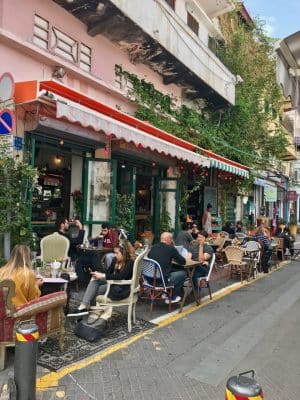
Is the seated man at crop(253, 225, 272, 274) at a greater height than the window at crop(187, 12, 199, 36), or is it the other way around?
the window at crop(187, 12, 199, 36)

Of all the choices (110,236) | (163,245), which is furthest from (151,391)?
(110,236)

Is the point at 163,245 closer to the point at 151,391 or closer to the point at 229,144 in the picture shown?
the point at 151,391

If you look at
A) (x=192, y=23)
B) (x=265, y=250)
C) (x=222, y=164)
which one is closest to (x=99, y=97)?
(x=222, y=164)

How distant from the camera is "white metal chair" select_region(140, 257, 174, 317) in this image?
21.4 ft

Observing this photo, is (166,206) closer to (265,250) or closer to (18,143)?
(265,250)

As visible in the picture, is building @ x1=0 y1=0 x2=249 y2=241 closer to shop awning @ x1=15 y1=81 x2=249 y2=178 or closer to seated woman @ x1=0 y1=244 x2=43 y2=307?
shop awning @ x1=15 y1=81 x2=249 y2=178

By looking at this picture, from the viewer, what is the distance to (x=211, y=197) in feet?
58.4

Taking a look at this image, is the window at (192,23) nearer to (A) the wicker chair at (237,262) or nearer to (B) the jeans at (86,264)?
(A) the wicker chair at (237,262)

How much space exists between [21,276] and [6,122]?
2.65 m

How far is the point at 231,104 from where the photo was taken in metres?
17.1

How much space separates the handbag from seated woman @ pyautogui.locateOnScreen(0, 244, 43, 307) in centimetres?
96

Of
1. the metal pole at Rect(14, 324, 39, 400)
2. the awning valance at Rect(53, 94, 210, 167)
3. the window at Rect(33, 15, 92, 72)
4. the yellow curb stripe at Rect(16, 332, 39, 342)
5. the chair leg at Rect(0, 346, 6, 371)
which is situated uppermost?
the window at Rect(33, 15, 92, 72)

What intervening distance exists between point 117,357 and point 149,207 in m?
9.56

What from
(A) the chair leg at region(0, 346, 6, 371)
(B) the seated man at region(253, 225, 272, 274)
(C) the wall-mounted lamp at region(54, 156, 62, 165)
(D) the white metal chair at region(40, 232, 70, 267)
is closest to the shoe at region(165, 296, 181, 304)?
(D) the white metal chair at region(40, 232, 70, 267)
